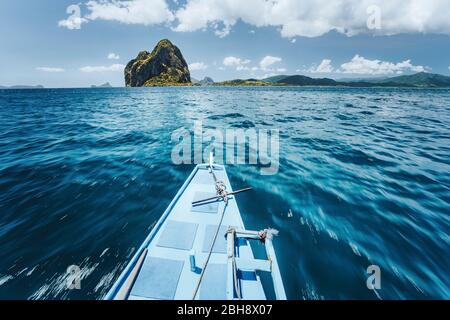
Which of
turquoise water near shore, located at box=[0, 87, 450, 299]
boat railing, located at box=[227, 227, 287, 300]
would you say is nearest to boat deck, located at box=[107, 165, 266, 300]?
boat railing, located at box=[227, 227, 287, 300]

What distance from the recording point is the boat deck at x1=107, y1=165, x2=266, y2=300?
396 cm

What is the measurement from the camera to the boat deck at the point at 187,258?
156 inches

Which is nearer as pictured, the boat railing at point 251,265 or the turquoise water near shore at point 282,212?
the boat railing at point 251,265

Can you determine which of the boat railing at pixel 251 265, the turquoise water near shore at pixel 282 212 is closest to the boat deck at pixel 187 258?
the boat railing at pixel 251 265

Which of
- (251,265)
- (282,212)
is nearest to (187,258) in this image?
(251,265)

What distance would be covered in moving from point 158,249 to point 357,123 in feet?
75.0

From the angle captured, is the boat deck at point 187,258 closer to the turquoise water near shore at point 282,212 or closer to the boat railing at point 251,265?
the boat railing at point 251,265

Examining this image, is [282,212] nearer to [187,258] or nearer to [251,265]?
[251,265]

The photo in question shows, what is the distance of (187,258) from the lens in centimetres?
474

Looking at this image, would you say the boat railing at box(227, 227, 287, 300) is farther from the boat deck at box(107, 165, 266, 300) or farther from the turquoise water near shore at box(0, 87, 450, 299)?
the turquoise water near shore at box(0, 87, 450, 299)

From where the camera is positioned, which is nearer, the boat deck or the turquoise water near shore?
the boat deck

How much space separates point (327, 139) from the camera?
15266mm

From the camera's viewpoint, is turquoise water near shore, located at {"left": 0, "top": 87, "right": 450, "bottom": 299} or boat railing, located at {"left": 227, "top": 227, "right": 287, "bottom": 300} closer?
boat railing, located at {"left": 227, "top": 227, "right": 287, "bottom": 300}
